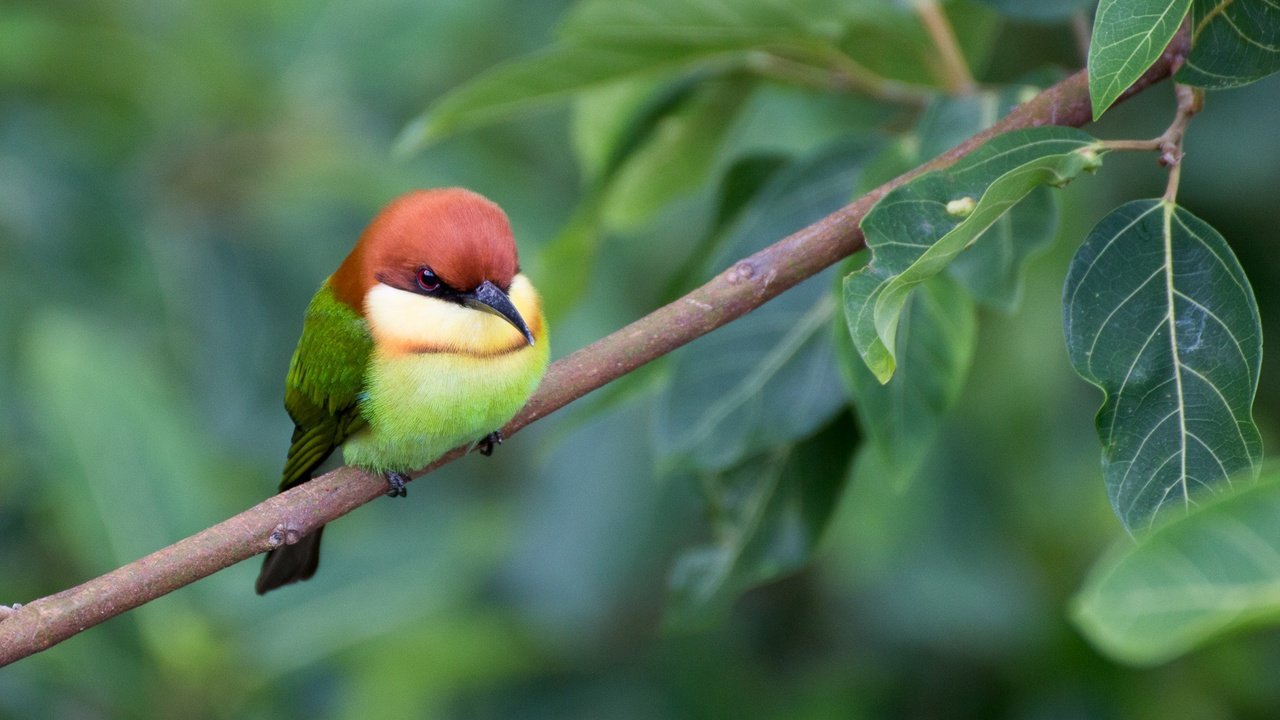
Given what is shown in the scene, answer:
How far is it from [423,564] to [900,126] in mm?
1653

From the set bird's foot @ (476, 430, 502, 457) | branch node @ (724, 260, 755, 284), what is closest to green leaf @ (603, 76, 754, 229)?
bird's foot @ (476, 430, 502, 457)

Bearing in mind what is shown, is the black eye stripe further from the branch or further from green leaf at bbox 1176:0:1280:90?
green leaf at bbox 1176:0:1280:90

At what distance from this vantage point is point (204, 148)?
4.21 metres

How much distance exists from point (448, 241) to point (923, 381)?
2.91 feet

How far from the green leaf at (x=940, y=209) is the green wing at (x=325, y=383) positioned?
1.22 m

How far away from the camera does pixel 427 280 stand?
2.53 meters

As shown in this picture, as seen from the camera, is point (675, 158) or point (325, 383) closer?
point (325, 383)

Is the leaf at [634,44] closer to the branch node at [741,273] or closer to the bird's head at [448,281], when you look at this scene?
the bird's head at [448,281]

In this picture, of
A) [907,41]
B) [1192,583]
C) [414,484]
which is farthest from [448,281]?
[414,484]

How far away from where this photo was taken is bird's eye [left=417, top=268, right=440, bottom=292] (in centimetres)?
252

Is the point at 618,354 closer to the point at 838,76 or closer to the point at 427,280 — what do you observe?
the point at 427,280

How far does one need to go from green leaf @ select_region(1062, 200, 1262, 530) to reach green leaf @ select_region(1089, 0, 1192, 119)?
0.85 ft

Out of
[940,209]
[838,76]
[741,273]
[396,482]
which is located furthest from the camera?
[838,76]

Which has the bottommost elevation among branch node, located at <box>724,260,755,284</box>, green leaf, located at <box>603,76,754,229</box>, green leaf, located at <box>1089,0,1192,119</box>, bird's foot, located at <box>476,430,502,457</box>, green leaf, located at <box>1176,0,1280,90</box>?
green leaf, located at <box>1176,0,1280,90</box>
